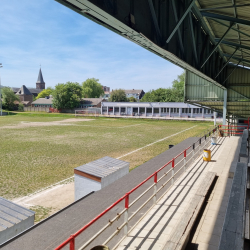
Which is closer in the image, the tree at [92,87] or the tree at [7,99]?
the tree at [7,99]

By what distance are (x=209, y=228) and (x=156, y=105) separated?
204ft

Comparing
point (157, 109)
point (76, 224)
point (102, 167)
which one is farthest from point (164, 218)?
point (157, 109)

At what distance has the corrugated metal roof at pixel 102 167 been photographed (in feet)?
31.3

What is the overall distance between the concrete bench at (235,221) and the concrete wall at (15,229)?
5058 millimetres

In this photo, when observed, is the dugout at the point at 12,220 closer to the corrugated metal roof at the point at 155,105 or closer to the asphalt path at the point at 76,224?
the asphalt path at the point at 76,224

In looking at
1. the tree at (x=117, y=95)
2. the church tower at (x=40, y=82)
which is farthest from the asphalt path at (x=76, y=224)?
the church tower at (x=40, y=82)

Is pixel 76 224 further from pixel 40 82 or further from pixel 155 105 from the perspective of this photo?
pixel 40 82

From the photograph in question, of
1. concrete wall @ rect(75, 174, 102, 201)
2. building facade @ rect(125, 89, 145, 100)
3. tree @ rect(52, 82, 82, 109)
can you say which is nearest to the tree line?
tree @ rect(52, 82, 82, 109)

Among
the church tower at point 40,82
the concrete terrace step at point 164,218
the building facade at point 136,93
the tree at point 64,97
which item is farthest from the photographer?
the church tower at point 40,82

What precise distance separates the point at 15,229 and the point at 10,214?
0.54 m

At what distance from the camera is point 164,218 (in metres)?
5.96

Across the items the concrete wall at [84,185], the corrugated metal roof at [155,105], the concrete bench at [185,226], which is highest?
the corrugated metal roof at [155,105]

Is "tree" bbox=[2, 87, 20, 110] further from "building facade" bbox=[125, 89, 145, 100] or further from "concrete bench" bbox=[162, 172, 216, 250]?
"concrete bench" bbox=[162, 172, 216, 250]

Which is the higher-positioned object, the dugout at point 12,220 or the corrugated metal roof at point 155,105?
the corrugated metal roof at point 155,105
